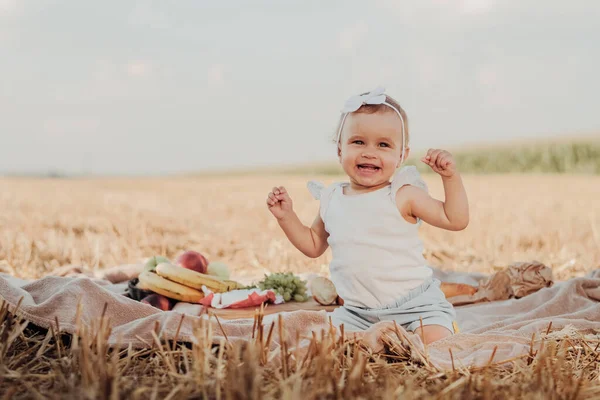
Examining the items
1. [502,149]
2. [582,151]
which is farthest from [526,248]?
[502,149]

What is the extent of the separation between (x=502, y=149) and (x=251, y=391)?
3617 cm

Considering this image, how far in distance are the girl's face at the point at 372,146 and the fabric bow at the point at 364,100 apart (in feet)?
0.14

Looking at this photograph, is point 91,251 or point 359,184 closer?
point 359,184

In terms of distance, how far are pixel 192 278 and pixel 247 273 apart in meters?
1.50

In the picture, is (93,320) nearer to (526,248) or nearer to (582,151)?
(526,248)

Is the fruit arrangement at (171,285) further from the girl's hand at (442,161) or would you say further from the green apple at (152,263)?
the girl's hand at (442,161)

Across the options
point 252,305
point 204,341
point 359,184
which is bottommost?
point 252,305

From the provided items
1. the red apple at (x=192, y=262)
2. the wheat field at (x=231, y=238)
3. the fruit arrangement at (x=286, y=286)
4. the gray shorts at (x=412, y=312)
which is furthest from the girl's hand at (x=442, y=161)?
the wheat field at (x=231, y=238)

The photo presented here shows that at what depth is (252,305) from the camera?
4012mm

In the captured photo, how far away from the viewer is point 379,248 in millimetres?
3311

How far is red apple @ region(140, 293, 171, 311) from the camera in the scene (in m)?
4.02

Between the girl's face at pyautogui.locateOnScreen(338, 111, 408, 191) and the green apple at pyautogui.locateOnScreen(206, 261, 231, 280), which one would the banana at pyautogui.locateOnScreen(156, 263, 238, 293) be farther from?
the girl's face at pyautogui.locateOnScreen(338, 111, 408, 191)

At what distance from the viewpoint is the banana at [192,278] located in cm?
405

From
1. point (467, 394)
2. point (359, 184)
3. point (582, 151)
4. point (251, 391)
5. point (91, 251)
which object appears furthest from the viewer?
point (582, 151)
